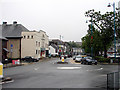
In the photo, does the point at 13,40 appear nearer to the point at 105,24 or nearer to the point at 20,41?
Answer: the point at 20,41

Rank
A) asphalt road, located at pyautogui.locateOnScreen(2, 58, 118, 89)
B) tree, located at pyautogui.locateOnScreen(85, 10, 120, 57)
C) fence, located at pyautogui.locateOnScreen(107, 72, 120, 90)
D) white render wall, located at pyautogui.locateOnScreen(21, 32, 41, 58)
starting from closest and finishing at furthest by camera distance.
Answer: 1. fence, located at pyautogui.locateOnScreen(107, 72, 120, 90)
2. asphalt road, located at pyautogui.locateOnScreen(2, 58, 118, 89)
3. tree, located at pyautogui.locateOnScreen(85, 10, 120, 57)
4. white render wall, located at pyautogui.locateOnScreen(21, 32, 41, 58)

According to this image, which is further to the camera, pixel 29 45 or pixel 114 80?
pixel 29 45

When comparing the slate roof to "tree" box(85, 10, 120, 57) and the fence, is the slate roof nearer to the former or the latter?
"tree" box(85, 10, 120, 57)

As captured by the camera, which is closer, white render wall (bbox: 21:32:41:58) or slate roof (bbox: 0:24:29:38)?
slate roof (bbox: 0:24:29:38)

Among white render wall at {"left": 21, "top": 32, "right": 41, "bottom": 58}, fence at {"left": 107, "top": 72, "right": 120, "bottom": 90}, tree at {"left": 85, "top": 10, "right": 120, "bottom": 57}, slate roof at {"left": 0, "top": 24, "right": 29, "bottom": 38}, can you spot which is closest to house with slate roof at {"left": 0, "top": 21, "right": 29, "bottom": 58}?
slate roof at {"left": 0, "top": 24, "right": 29, "bottom": 38}

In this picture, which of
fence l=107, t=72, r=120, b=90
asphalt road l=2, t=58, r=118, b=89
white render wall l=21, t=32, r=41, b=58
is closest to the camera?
fence l=107, t=72, r=120, b=90

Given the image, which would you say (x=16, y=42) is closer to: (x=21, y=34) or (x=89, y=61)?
(x=21, y=34)

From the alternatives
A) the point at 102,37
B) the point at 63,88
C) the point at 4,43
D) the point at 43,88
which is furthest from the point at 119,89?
the point at 4,43

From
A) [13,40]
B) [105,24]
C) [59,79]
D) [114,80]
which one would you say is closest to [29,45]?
[13,40]

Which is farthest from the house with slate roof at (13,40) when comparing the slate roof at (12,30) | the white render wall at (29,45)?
the white render wall at (29,45)

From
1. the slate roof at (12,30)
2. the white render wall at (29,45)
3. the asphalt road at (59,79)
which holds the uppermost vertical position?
the slate roof at (12,30)

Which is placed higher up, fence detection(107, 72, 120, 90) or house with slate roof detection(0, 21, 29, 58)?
house with slate roof detection(0, 21, 29, 58)

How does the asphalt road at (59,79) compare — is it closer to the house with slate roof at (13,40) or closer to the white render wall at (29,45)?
the house with slate roof at (13,40)

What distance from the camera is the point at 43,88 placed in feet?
35.3
